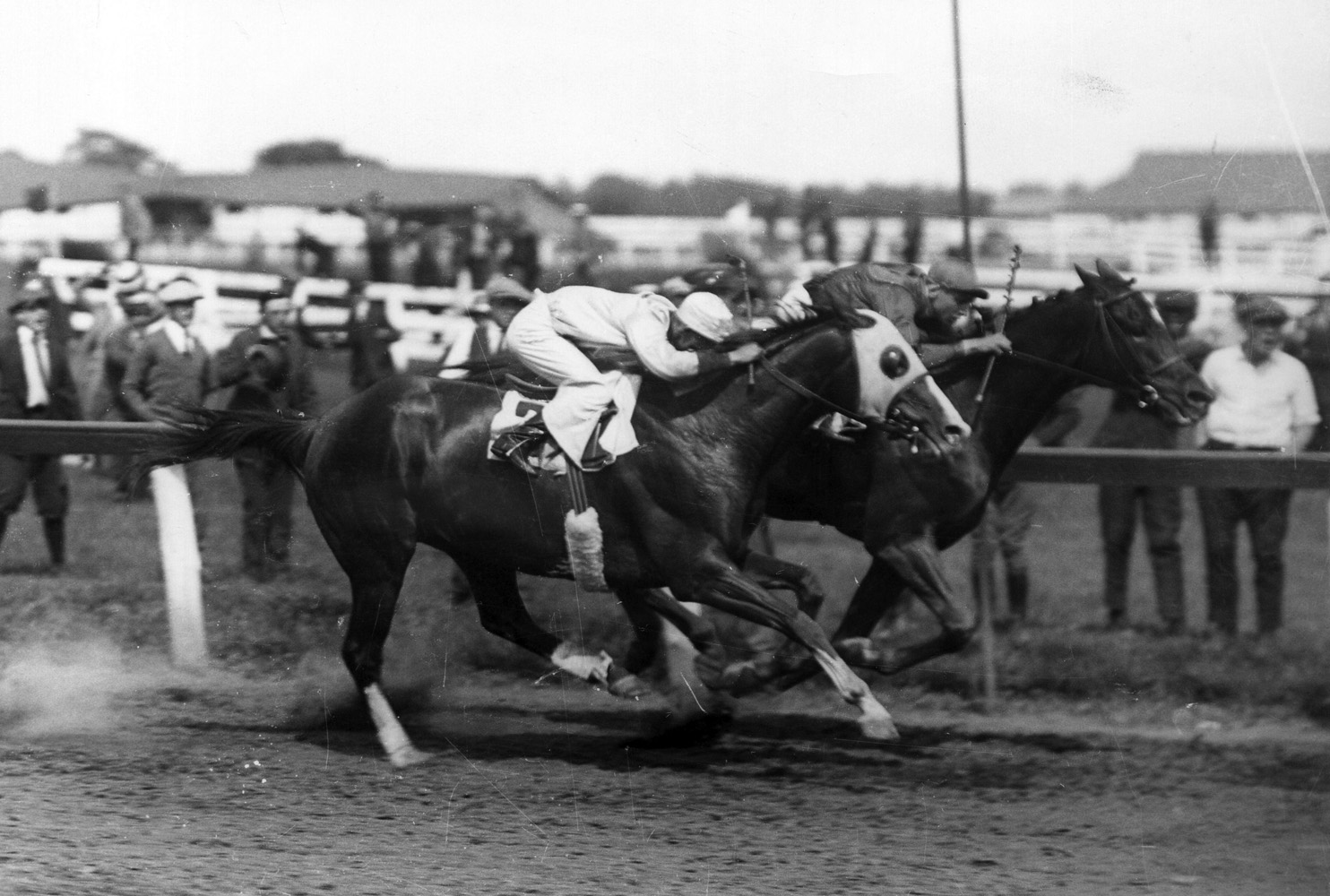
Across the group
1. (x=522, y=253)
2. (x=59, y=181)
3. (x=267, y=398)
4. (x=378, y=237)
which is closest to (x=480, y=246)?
(x=522, y=253)

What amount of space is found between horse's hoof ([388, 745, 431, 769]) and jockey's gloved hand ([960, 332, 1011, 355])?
9.29 feet

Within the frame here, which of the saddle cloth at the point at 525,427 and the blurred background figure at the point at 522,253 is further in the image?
the blurred background figure at the point at 522,253

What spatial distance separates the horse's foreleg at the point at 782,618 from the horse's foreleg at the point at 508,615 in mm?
817

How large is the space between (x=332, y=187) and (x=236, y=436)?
1.18 meters

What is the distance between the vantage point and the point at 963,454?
705 cm

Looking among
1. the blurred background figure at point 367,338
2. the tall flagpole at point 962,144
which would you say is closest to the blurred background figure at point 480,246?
the blurred background figure at point 367,338

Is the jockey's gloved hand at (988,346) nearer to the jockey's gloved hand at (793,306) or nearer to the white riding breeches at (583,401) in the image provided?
the jockey's gloved hand at (793,306)

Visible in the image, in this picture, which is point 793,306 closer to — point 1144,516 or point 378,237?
point 378,237

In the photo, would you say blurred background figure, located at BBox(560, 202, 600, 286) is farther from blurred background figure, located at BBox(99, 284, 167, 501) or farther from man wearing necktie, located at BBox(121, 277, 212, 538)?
blurred background figure, located at BBox(99, 284, 167, 501)

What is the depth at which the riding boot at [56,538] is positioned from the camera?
8844 mm

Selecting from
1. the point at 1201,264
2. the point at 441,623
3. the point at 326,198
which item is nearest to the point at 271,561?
the point at 441,623

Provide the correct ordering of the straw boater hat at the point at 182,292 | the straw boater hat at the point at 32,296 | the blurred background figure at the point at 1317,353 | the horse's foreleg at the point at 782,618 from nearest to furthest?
the horse's foreleg at the point at 782,618, the blurred background figure at the point at 1317,353, the straw boater hat at the point at 182,292, the straw boater hat at the point at 32,296

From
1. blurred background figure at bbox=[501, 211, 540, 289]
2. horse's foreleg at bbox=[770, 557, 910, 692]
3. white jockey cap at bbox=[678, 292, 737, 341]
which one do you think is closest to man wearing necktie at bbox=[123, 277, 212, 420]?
blurred background figure at bbox=[501, 211, 540, 289]

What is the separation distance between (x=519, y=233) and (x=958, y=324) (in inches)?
75.2
